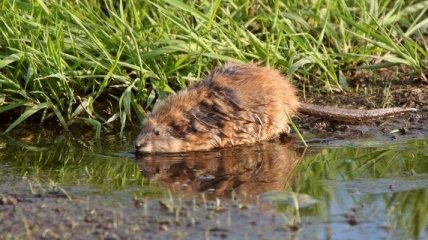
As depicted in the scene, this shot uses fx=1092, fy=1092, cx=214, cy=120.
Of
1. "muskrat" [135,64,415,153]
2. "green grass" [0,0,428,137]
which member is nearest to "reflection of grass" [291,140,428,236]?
"muskrat" [135,64,415,153]

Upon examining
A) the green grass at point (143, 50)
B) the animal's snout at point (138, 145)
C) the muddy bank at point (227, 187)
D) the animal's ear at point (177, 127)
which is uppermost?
the green grass at point (143, 50)

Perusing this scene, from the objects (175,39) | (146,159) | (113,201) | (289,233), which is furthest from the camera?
(175,39)

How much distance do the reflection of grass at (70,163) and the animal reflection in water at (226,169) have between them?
0.13 m

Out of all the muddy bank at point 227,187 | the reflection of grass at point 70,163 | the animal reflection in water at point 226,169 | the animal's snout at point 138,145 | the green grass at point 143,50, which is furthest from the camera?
the green grass at point 143,50

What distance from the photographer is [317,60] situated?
710 centimetres

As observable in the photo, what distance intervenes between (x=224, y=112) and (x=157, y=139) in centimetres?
44

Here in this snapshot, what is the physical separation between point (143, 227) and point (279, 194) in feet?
2.49

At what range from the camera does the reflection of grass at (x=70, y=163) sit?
18.0 feet

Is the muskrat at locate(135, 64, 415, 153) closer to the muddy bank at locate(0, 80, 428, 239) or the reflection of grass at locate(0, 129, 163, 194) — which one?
the muddy bank at locate(0, 80, 428, 239)

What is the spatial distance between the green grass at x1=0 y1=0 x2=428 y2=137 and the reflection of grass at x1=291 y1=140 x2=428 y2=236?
1.05 metres

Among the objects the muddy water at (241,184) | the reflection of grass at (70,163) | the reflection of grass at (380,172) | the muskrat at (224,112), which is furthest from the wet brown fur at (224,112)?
the reflection of grass at (380,172)

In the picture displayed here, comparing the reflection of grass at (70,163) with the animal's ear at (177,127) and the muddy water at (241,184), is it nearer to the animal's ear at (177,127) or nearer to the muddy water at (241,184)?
the muddy water at (241,184)

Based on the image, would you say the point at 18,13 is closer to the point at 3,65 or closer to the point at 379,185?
the point at 3,65

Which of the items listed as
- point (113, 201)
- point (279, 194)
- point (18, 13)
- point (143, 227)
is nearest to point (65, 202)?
point (113, 201)
